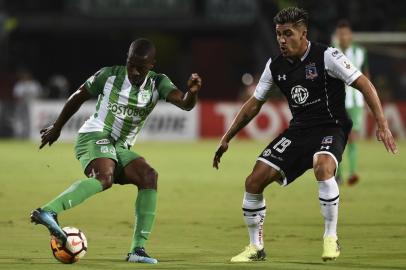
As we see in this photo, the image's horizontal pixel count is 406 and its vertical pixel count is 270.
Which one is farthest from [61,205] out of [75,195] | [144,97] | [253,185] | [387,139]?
[387,139]

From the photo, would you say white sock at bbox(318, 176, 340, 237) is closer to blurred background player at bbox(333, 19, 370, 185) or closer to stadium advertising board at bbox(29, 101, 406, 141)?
blurred background player at bbox(333, 19, 370, 185)

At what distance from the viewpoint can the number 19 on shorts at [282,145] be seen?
9.08m

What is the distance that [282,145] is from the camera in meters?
9.09

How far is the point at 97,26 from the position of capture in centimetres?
3612

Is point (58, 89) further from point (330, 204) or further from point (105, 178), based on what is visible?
point (330, 204)

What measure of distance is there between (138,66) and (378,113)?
6.50ft

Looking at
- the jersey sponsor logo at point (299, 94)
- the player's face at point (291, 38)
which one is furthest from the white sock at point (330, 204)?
the player's face at point (291, 38)

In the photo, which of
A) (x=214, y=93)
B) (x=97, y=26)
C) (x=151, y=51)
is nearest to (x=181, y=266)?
(x=151, y=51)

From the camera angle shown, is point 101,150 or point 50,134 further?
point 50,134

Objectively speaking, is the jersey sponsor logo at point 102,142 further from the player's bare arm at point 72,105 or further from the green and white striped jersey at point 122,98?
the player's bare arm at point 72,105

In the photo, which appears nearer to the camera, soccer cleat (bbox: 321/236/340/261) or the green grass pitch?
soccer cleat (bbox: 321/236/340/261)

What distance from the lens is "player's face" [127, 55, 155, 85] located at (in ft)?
29.4

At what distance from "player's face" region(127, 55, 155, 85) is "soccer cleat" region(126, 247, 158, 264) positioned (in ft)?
4.68

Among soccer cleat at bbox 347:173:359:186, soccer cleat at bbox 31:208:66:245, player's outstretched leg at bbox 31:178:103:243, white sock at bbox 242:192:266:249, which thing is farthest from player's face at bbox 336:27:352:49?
soccer cleat at bbox 31:208:66:245
